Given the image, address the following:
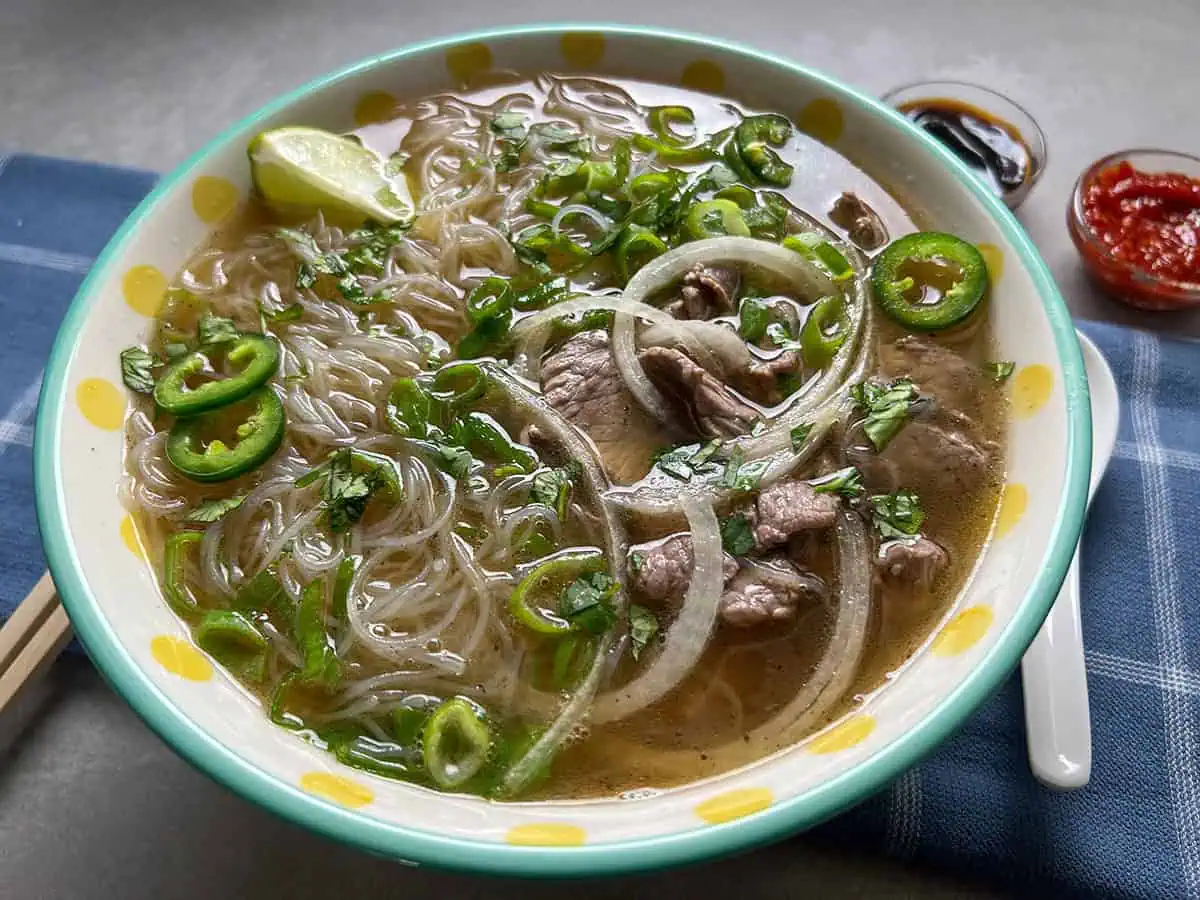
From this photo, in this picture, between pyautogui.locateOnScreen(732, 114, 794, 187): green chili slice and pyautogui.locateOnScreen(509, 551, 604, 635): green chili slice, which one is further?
pyautogui.locateOnScreen(732, 114, 794, 187): green chili slice

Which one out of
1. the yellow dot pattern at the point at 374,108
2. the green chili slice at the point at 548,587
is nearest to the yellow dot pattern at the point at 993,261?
the green chili slice at the point at 548,587

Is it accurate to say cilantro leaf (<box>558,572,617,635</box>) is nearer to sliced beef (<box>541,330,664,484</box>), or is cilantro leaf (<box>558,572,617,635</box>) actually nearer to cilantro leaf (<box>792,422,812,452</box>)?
sliced beef (<box>541,330,664,484</box>)

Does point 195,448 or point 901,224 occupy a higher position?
point 901,224

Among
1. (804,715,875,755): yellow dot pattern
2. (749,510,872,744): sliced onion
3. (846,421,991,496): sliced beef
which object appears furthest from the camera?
(846,421,991,496): sliced beef

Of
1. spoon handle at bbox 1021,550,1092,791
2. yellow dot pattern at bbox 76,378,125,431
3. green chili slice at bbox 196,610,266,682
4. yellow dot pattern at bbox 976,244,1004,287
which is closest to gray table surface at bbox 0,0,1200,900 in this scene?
yellow dot pattern at bbox 976,244,1004,287

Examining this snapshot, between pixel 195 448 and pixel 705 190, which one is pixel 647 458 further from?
pixel 195 448

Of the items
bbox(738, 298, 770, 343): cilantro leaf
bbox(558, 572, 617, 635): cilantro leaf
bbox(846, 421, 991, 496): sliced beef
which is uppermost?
bbox(738, 298, 770, 343): cilantro leaf

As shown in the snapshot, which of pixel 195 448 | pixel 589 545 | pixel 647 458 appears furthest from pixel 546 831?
pixel 195 448
